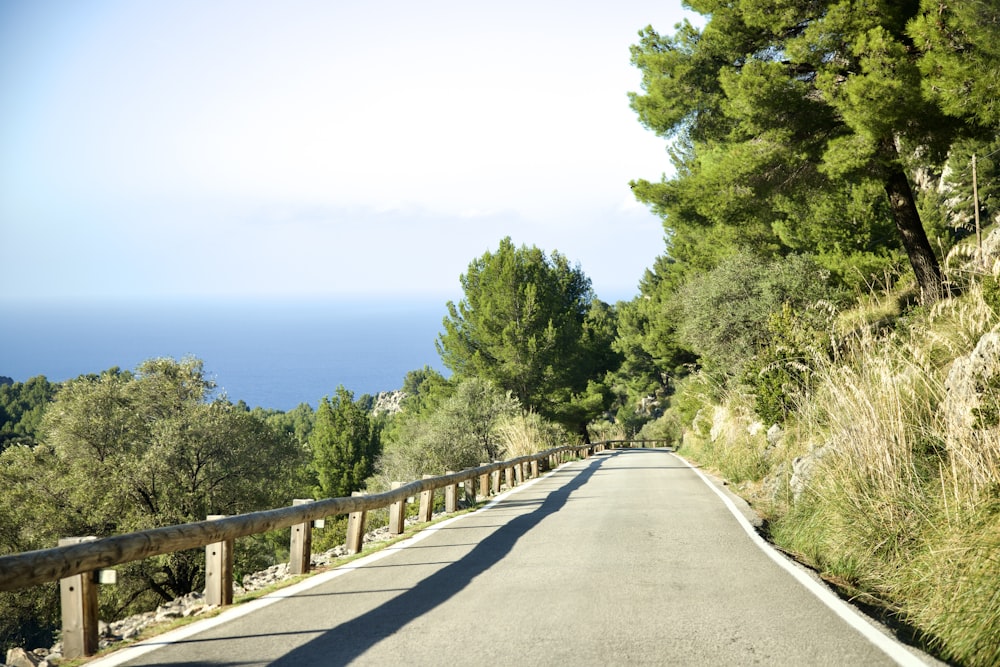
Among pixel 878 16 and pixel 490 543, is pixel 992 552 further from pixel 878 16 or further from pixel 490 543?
pixel 878 16

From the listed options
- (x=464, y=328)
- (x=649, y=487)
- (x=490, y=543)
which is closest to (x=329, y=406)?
(x=464, y=328)

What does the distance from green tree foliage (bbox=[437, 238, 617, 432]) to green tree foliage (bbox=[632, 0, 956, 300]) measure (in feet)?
93.5

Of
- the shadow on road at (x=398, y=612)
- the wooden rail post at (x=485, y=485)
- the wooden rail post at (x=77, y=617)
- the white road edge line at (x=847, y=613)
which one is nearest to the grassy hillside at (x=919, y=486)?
the white road edge line at (x=847, y=613)

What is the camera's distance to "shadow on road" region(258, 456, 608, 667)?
4840 mm

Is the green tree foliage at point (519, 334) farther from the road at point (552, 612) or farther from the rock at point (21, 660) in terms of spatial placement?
the rock at point (21, 660)

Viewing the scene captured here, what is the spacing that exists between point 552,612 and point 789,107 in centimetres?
1466

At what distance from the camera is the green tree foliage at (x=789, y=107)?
15727 millimetres

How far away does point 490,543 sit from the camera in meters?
9.53

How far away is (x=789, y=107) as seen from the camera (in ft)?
57.2

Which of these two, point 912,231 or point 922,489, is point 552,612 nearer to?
point 922,489

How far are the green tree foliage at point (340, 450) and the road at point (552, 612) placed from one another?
61.4 meters

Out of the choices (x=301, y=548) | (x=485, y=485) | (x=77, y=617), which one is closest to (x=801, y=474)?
(x=301, y=548)

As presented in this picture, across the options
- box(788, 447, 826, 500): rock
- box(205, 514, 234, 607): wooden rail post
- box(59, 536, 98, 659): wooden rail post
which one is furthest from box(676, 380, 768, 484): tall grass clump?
box(59, 536, 98, 659): wooden rail post

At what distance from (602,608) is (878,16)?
48.8ft
